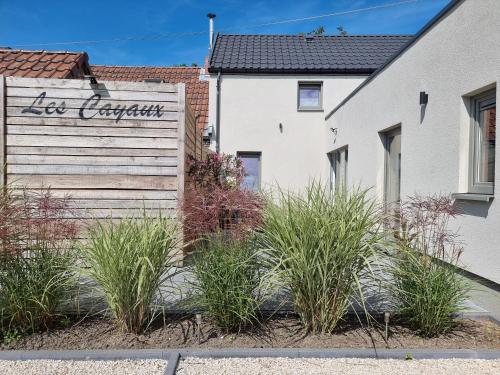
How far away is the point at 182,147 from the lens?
575 cm

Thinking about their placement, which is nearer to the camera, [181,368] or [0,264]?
[181,368]

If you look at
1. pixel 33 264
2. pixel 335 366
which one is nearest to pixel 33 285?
pixel 33 264

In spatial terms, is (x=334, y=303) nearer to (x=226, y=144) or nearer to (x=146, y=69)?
(x=226, y=144)

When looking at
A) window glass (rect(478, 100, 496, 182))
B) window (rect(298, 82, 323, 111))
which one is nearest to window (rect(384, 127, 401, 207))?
window glass (rect(478, 100, 496, 182))

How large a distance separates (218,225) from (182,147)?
2.51 metres

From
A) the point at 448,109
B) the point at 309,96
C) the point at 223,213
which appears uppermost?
the point at 309,96

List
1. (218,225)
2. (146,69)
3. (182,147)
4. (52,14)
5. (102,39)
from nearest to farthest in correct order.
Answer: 1. (218,225)
2. (182,147)
3. (52,14)
4. (146,69)
5. (102,39)

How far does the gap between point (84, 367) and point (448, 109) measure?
4965 millimetres

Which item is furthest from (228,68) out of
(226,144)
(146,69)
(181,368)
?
(181,368)

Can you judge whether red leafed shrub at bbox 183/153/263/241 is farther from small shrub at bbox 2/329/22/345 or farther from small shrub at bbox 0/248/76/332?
small shrub at bbox 2/329/22/345

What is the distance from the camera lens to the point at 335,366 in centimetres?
299

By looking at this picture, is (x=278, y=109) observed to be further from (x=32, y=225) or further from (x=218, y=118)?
(x=32, y=225)

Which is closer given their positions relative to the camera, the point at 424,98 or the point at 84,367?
the point at 84,367

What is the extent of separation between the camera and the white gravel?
9.52 feet
